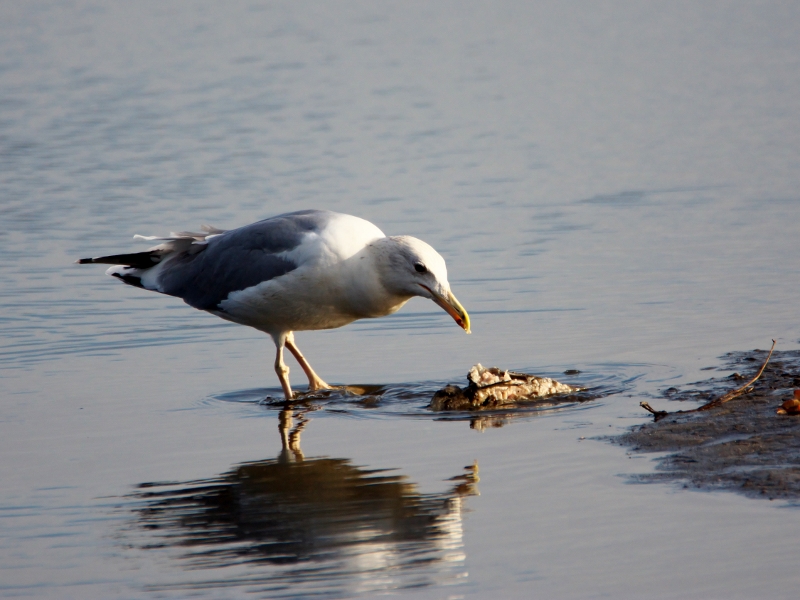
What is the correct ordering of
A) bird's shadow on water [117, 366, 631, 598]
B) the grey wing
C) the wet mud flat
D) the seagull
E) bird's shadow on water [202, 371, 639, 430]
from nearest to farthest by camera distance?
bird's shadow on water [117, 366, 631, 598] < the wet mud flat < bird's shadow on water [202, 371, 639, 430] < the seagull < the grey wing

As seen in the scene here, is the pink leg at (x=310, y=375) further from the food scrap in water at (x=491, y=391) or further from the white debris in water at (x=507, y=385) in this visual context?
the white debris in water at (x=507, y=385)

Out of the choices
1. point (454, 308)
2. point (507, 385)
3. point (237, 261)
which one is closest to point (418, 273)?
point (454, 308)

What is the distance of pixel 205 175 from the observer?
52.9ft

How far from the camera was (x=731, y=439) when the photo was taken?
6191mm

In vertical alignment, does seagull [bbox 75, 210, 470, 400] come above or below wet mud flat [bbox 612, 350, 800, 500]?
above

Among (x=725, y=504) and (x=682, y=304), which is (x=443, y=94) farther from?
(x=725, y=504)

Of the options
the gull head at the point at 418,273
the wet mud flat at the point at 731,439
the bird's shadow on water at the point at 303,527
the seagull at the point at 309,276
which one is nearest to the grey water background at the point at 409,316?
the bird's shadow on water at the point at 303,527

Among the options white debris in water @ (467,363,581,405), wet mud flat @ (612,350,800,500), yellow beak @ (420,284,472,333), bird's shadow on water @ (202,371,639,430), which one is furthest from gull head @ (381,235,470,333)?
wet mud flat @ (612,350,800,500)

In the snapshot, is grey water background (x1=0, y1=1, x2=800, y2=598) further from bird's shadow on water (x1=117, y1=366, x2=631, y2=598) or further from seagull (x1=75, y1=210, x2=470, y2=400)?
seagull (x1=75, y1=210, x2=470, y2=400)

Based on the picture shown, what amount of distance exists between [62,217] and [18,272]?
2.30 meters

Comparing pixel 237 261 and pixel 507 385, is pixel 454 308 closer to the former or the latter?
pixel 507 385

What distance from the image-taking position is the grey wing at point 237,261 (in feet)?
26.8

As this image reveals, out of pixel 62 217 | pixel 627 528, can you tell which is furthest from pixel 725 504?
pixel 62 217

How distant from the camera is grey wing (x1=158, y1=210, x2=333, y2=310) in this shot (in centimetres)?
816
